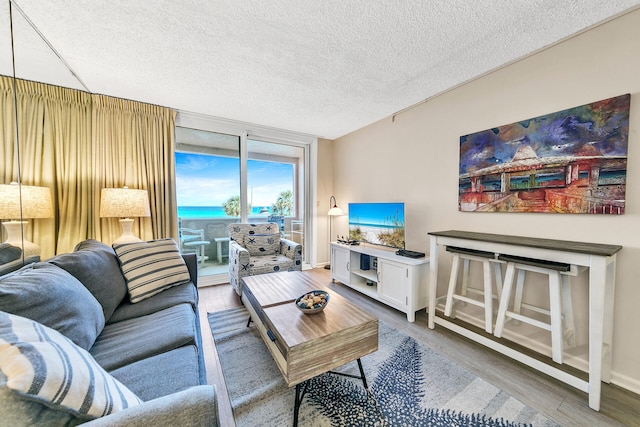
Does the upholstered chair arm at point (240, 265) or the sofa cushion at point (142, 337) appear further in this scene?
the upholstered chair arm at point (240, 265)

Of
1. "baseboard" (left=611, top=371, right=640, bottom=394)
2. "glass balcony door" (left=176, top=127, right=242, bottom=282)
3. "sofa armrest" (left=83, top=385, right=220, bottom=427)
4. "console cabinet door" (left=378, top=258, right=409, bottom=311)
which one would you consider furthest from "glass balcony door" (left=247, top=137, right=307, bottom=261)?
"baseboard" (left=611, top=371, right=640, bottom=394)

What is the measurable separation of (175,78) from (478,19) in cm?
252

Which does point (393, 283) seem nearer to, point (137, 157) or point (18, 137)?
point (137, 157)

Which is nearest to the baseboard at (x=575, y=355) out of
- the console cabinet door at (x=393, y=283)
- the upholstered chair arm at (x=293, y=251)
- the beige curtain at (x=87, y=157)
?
the console cabinet door at (x=393, y=283)

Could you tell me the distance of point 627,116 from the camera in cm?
145

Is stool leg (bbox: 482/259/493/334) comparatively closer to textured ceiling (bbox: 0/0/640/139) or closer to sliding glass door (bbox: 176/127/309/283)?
textured ceiling (bbox: 0/0/640/139)

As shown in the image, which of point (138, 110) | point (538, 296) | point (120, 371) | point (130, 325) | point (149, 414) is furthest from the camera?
point (138, 110)

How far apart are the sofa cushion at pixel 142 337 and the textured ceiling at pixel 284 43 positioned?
193 cm

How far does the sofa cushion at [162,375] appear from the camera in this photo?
912 mm

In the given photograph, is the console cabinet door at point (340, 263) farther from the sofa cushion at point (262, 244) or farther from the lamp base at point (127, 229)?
the lamp base at point (127, 229)

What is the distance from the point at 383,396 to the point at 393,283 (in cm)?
118

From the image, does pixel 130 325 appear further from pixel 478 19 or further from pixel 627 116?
pixel 627 116

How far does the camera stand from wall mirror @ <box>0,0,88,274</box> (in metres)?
A: 1.43

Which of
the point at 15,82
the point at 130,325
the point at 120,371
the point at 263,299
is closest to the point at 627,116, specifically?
the point at 263,299
